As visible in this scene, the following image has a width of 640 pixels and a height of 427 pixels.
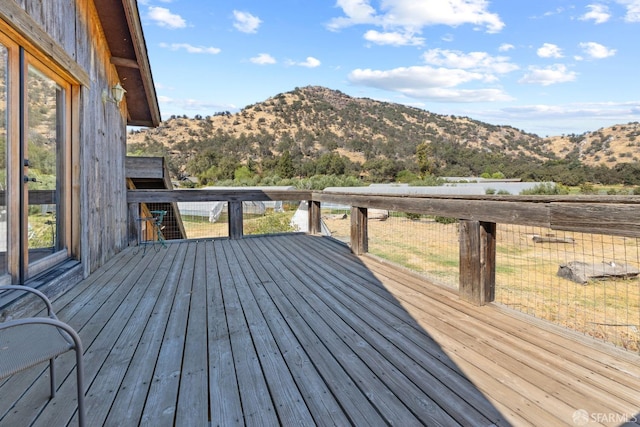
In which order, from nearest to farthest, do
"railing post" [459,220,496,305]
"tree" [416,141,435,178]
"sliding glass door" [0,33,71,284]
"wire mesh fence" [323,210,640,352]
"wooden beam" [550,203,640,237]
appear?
"wooden beam" [550,203,640,237] → "sliding glass door" [0,33,71,284] → "railing post" [459,220,496,305] → "wire mesh fence" [323,210,640,352] → "tree" [416,141,435,178]

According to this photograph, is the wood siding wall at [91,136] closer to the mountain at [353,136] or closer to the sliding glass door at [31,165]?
the sliding glass door at [31,165]

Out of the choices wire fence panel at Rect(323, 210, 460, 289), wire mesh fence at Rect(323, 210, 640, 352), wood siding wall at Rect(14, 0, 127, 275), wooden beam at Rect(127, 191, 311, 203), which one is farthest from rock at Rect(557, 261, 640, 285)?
wood siding wall at Rect(14, 0, 127, 275)

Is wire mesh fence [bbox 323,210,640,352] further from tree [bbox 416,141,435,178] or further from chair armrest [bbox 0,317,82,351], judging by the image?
tree [bbox 416,141,435,178]

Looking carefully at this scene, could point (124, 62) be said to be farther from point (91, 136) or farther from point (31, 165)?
point (31, 165)

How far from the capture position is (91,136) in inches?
139

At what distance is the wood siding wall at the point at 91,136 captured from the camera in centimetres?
289

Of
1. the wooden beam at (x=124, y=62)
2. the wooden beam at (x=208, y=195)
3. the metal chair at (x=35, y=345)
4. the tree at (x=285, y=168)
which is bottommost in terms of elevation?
the metal chair at (x=35, y=345)


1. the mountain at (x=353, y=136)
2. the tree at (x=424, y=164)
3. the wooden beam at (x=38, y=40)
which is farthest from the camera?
the mountain at (x=353, y=136)

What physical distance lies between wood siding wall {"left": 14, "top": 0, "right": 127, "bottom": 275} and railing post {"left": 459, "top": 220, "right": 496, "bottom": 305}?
3442mm

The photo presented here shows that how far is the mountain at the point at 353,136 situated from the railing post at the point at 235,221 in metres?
28.6

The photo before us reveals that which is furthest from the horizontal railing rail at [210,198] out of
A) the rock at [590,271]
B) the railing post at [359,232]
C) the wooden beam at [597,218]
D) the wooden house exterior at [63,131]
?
the rock at [590,271]

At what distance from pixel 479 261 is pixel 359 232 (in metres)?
2.00

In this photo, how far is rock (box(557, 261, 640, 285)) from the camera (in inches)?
242

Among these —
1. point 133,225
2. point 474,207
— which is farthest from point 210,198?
point 474,207
